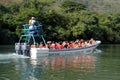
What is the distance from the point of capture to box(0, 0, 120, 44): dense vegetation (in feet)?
298

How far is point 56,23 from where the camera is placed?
97.0 m

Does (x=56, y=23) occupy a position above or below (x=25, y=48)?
above

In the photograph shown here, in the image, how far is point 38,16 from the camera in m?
92.6

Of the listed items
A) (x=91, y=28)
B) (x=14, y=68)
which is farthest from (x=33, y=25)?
(x=91, y=28)

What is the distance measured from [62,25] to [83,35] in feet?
19.5

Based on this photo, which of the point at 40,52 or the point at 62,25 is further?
the point at 62,25

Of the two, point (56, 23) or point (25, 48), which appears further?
point (56, 23)

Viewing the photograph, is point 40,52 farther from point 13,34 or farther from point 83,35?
point 83,35

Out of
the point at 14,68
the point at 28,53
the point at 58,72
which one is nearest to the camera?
the point at 58,72

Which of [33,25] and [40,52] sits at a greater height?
[33,25]

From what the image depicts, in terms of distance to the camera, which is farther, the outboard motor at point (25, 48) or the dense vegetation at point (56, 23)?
the dense vegetation at point (56, 23)

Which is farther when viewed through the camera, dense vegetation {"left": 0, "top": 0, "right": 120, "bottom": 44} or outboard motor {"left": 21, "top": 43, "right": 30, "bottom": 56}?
dense vegetation {"left": 0, "top": 0, "right": 120, "bottom": 44}

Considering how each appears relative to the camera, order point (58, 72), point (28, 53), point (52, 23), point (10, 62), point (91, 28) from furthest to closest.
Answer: point (91, 28) < point (52, 23) < point (28, 53) < point (10, 62) < point (58, 72)

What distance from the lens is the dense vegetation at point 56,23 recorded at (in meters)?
90.9
